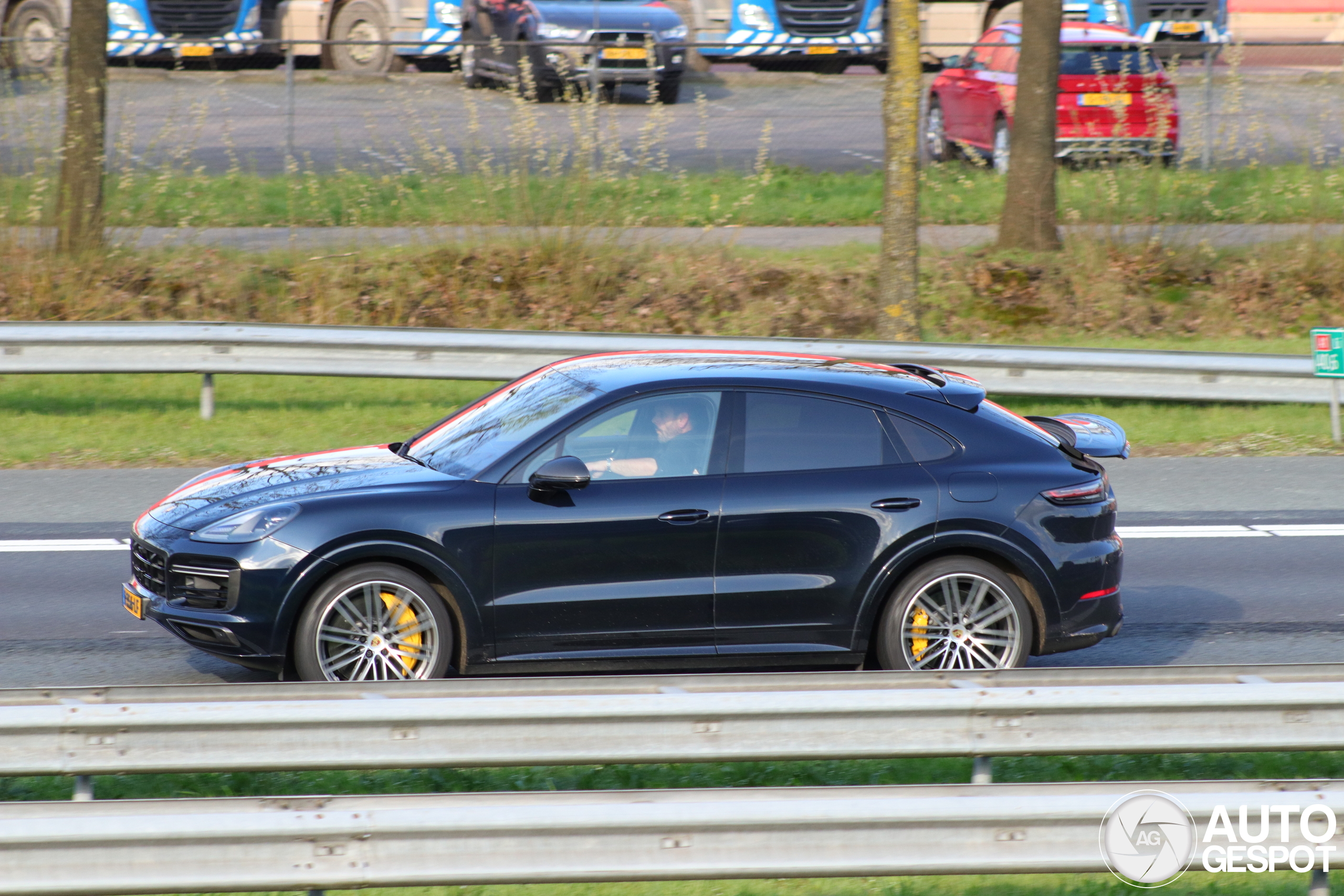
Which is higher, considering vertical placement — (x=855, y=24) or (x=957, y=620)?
(x=855, y=24)

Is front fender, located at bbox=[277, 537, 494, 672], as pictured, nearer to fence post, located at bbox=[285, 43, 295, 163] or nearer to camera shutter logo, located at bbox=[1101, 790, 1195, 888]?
camera shutter logo, located at bbox=[1101, 790, 1195, 888]

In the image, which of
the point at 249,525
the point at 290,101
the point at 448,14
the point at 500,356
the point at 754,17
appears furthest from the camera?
the point at 448,14

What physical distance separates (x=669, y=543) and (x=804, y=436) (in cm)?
81

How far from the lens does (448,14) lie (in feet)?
78.9

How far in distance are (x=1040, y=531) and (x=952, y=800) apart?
3.03 metres

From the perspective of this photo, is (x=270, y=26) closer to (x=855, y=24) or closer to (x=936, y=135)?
(x=855, y=24)

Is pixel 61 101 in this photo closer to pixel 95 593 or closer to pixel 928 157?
pixel 95 593

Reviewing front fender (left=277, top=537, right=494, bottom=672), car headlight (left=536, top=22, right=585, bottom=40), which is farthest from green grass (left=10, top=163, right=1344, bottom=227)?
front fender (left=277, top=537, right=494, bottom=672)

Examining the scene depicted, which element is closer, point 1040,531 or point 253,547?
point 253,547

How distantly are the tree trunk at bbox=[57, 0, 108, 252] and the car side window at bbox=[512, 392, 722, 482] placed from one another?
960 centimetres

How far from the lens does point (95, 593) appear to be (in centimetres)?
829

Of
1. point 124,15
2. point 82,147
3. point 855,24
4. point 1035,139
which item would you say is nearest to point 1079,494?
point 1035,139

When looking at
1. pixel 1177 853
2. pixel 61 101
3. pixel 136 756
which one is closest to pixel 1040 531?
pixel 1177 853

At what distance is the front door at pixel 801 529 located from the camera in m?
6.47
